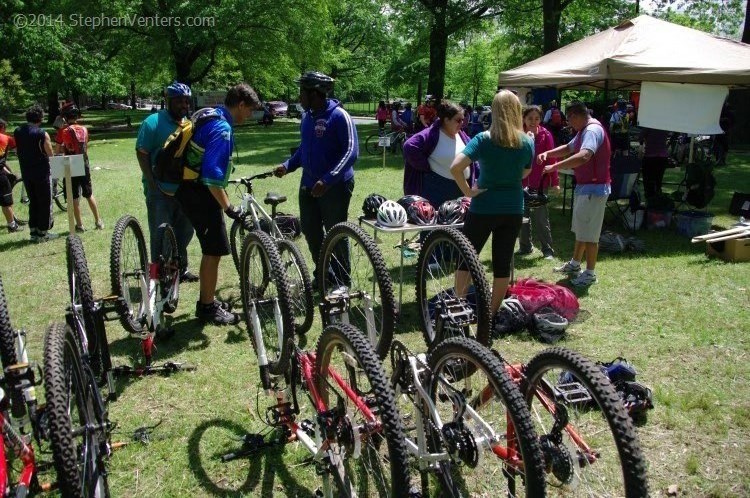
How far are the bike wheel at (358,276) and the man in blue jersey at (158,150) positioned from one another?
61.6 inches

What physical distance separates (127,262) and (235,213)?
1031 mm

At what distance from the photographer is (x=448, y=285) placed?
16.0ft

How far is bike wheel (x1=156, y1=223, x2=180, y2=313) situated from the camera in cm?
511

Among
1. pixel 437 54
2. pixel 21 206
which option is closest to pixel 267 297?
pixel 21 206

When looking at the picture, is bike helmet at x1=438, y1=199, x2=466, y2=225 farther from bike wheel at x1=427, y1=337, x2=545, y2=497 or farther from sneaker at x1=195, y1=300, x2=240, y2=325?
bike wheel at x1=427, y1=337, x2=545, y2=497

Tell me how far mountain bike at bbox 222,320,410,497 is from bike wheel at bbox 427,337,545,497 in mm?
278

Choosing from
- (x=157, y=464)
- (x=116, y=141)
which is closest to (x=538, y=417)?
(x=157, y=464)

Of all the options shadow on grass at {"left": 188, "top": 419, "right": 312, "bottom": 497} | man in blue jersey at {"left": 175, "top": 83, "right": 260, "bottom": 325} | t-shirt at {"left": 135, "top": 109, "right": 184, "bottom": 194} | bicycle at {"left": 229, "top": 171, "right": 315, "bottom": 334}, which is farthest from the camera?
t-shirt at {"left": 135, "top": 109, "right": 184, "bottom": 194}

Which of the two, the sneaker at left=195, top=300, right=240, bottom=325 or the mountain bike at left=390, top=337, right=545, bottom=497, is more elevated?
the mountain bike at left=390, top=337, right=545, bottom=497

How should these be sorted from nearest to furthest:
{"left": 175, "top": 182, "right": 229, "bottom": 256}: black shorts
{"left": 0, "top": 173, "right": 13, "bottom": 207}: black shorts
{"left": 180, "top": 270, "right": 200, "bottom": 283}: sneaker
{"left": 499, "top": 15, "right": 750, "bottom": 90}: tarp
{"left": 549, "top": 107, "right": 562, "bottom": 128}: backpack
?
{"left": 175, "top": 182, "right": 229, "bottom": 256}: black shorts → {"left": 180, "top": 270, "right": 200, "bottom": 283}: sneaker → {"left": 499, "top": 15, "right": 750, "bottom": 90}: tarp → {"left": 0, "top": 173, "right": 13, "bottom": 207}: black shorts → {"left": 549, "top": 107, "right": 562, "bottom": 128}: backpack

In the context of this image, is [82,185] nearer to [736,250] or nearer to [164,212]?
[164,212]

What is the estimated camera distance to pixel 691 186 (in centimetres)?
966

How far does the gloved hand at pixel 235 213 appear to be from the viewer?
4949 millimetres

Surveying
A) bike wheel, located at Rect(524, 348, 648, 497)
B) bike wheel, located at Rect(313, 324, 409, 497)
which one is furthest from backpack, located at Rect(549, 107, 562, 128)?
bike wheel, located at Rect(313, 324, 409, 497)
